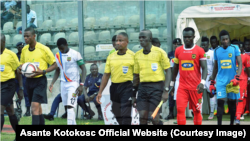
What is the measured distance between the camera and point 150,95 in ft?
25.6

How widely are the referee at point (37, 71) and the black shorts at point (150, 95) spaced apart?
1917 millimetres

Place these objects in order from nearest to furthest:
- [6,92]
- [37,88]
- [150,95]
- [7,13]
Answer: [150,95]
[6,92]
[37,88]
[7,13]

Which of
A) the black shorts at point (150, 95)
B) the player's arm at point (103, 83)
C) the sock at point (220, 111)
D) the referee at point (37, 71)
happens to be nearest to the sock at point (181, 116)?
the black shorts at point (150, 95)

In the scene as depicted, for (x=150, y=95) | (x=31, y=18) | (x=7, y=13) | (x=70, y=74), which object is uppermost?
(x=7, y=13)

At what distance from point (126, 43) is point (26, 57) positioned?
1.95 m

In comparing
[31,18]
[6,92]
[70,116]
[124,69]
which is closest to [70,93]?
[70,116]

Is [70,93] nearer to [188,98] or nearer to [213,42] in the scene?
[188,98]

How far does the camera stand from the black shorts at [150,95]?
307 inches

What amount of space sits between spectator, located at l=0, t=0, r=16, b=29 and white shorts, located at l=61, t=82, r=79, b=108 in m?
5.08

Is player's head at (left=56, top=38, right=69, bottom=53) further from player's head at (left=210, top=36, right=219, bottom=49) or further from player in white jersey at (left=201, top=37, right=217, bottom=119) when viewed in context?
player's head at (left=210, top=36, right=219, bottom=49)

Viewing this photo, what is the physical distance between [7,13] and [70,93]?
17.7 feet

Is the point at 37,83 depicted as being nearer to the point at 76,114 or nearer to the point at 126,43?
the point at 76,114

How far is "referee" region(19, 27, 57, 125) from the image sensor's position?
857cm

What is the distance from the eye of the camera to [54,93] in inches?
438
